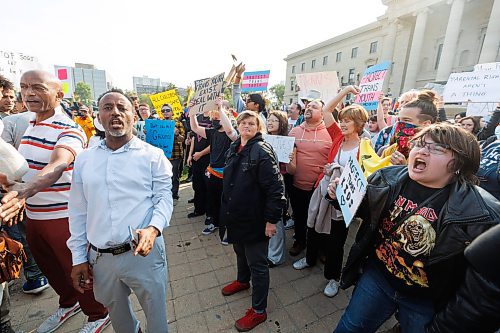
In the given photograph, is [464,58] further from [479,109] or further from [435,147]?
[435,147]

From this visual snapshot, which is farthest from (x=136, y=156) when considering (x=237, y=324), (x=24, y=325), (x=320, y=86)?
(x=320, y=86)

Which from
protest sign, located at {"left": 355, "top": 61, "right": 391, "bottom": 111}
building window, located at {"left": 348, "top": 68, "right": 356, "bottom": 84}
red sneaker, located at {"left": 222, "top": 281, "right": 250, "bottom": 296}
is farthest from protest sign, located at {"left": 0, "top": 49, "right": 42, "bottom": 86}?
building window, located at {"left": 348, "top": 68, "right": 356, "bottom": 84}

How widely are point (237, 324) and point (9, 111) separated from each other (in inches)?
182

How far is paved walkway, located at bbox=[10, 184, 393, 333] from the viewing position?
2.47 metres

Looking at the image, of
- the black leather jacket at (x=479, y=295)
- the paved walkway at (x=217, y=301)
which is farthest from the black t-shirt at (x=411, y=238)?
the paved walkway at (x=217, y=301)

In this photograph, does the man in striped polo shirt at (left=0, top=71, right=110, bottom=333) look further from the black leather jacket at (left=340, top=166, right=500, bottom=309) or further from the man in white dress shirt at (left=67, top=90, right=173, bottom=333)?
the black leather jacket at (left=340, top=166, right=500, bottom=309)

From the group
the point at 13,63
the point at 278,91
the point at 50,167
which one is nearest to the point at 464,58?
the point at 13,63

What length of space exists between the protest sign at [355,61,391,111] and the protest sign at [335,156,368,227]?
10.7 feet

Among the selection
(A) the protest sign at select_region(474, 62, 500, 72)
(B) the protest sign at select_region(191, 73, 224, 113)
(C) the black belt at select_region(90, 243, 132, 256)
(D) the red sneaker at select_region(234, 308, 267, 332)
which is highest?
(A) the protest sign at select_region(474, 62, 500, 72)

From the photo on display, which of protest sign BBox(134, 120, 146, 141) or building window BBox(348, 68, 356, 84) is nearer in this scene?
protest sign BBox(134, 120, 146, 141)

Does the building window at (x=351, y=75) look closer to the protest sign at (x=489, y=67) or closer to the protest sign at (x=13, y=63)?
the protest sign at (x=489, y=67)

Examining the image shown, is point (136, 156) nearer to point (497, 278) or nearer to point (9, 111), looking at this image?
point (497, 278)

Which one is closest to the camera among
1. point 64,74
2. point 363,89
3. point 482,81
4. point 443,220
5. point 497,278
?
point 497,278

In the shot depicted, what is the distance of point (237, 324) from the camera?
2412mm
